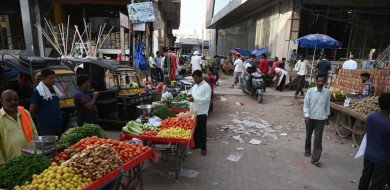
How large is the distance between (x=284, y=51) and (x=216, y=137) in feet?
37.7

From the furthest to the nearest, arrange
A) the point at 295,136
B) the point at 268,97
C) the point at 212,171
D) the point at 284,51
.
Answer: the point at 284,51 → the point at 268,97 → the point at 295,136 → the point at 212,171

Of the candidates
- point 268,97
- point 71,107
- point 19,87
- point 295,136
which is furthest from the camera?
point 268,97

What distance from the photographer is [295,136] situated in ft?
22.2

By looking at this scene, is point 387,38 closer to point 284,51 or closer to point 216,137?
point 284,51

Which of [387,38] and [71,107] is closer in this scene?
[71,107]

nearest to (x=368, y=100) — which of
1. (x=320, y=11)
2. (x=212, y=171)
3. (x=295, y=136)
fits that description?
(x=295, y=136)

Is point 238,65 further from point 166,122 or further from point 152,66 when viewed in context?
point 166,122

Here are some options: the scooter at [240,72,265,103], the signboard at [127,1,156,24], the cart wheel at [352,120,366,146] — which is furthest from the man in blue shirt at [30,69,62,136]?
the scooter at [240,72,265,103]

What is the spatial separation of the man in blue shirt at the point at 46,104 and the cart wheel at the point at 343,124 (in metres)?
7.04

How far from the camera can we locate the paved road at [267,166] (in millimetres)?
4191

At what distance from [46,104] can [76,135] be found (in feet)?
3.71

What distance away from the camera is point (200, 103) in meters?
5.17

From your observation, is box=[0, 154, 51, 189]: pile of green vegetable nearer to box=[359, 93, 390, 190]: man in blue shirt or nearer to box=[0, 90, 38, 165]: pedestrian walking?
box=[0, 90, 38, 165]: pedestrian walking

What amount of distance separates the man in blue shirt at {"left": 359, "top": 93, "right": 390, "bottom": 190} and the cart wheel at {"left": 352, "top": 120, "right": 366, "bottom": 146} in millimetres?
2751
